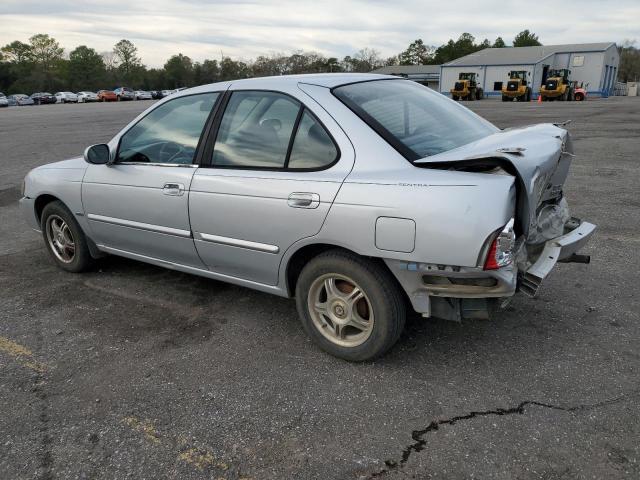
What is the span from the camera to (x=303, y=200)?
297cm

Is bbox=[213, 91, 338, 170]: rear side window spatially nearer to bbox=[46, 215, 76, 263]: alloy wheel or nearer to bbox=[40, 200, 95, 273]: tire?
bbox=[40, 200, 95, 273]: tire

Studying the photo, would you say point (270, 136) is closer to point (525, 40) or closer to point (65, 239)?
point (65, 239)

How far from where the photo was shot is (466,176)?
257 centimetres

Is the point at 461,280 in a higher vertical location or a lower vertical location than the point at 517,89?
lower

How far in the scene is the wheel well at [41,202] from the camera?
4709 mm

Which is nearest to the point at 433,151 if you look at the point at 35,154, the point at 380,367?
the point at 380,367

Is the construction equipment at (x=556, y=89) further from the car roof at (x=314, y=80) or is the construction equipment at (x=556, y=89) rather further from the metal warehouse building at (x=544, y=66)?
the car roof at (x=314, y=80)

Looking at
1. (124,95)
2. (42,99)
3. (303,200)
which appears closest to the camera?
(303,200)

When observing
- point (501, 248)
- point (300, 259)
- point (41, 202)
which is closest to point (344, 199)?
point (300, 259)

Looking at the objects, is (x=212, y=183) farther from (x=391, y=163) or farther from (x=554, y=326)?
(x=554, y=326)

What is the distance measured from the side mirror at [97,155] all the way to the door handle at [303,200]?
6.10 ft

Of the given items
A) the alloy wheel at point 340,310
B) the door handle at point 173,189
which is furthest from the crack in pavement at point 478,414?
the door handle at point 173,189

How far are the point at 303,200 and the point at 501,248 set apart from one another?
1.14 meters

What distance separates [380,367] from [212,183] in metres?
1.63
